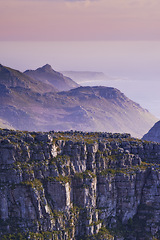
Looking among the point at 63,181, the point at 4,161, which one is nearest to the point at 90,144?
the point at 63,181

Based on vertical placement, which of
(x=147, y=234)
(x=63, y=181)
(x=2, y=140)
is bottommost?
(x=147, y=234)

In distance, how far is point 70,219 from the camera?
5428 inches

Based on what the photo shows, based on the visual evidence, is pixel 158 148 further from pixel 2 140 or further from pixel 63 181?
pixel 2 140

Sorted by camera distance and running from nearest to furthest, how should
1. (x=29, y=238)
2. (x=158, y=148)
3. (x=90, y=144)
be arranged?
(x=29, y=238), (x=90, y=144), (x=158, y=148)

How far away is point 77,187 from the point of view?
141m

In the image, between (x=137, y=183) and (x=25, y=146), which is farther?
(x=137, y=183)

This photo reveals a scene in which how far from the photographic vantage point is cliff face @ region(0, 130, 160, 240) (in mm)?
130750

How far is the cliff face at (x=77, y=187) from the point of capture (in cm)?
13075

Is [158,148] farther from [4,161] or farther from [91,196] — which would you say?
[4,161]

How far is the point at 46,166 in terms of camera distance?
136250 millimetres

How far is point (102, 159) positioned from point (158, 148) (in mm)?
19983

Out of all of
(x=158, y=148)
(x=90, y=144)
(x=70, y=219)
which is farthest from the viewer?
(x=158, y=148)

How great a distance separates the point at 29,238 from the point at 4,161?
51.7 ft

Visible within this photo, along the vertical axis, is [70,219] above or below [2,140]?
below
